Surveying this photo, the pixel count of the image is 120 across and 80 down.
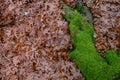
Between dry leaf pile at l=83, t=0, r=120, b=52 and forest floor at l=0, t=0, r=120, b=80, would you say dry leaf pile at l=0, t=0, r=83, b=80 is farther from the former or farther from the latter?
dry leaf pile at l=83, t=0, r=120, b=52

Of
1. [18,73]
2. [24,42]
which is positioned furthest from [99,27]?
[18,73]

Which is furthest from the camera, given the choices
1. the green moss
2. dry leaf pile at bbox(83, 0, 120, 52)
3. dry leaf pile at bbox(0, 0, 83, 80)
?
dry leaf pile at bbox(83, 0, 120, 52)

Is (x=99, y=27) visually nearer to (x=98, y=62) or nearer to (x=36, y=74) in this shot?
(x=98, y=62)

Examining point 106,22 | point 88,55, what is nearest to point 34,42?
point 88,55

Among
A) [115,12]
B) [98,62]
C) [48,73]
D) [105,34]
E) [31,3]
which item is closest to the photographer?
[98,62]

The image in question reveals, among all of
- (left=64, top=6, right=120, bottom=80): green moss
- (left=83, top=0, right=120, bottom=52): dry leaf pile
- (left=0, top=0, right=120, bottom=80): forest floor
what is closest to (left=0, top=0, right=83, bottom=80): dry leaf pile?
(left=0, top=0, right=120, bottom=80): forest floor

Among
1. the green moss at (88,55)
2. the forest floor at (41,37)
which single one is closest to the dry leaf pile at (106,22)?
the forest floor at (41,37)

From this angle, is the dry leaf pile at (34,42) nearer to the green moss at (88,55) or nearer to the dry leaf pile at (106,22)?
the green moss at (88,55)

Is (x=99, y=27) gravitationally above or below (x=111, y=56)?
above
